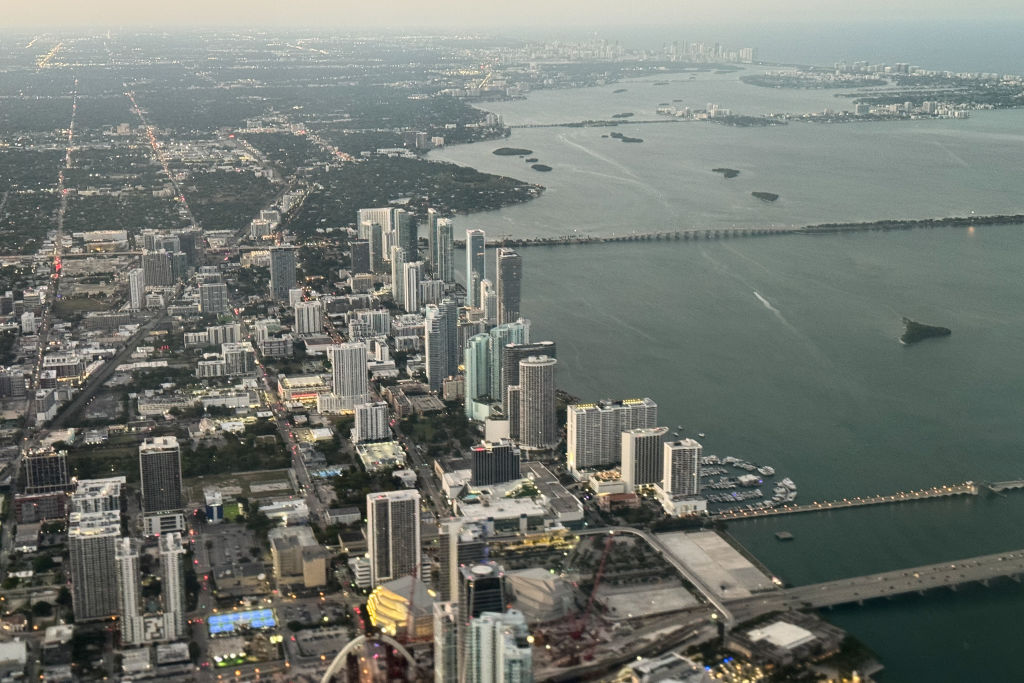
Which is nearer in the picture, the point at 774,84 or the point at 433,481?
the point at 433,481

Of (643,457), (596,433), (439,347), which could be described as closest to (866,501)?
(643,457)

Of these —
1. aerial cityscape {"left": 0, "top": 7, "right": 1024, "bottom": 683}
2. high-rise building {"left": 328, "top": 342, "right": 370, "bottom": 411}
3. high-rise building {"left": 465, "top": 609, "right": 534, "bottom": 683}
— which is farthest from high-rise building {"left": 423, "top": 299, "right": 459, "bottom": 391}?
high-rise building {"left": 465, "top": 609, "right": 534, "bottom": 683}

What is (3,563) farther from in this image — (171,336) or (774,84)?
(774,84)

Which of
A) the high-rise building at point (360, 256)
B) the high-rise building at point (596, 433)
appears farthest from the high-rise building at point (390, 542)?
the high-rise building at point (360, 256)

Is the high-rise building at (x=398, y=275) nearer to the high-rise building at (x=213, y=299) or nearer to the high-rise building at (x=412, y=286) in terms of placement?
the high-rise building at (x=412, y=286)

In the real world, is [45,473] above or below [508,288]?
below

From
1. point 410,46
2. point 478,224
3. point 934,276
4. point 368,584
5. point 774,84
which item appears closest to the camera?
point 368,584

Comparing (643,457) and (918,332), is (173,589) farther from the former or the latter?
(918,332)

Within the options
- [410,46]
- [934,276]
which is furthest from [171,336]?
[410,46]
